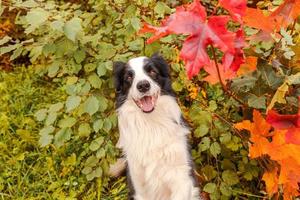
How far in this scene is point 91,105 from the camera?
344 cm

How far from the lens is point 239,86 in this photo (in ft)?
9.40

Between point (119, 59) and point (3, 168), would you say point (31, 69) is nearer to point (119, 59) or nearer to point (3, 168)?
point (3, 168)

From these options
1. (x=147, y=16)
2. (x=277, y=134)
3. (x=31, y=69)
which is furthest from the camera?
(x=31, y=69)

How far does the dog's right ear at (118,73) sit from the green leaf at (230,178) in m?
1.00

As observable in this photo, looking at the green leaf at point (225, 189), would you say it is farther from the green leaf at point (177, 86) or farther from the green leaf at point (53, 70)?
the green leaf at point (53, 70)

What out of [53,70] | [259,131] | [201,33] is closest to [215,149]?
[259,131]

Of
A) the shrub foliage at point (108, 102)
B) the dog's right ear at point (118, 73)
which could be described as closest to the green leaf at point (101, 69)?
the shrub foliage at point (108, 102)

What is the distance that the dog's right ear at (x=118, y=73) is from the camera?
3.30 m

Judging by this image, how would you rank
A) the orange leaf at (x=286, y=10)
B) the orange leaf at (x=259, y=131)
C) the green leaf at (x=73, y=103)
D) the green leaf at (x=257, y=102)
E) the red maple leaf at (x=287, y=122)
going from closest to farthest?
the red maple leaf at (x=287, y=122) < the orange leaf at (x=286, y=10) < the orange leaf at (x=259, y=131) < the green leaf at (x=257, y=102) < the green leaf at (x=73, y=103)

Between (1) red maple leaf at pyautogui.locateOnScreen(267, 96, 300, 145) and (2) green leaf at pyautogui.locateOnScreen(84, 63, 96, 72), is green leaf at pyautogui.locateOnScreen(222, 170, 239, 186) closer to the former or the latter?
(2) green leaf at pyautogui.locateOnScreen(84, 63, 96, 72)

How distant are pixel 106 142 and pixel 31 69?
7.35ft

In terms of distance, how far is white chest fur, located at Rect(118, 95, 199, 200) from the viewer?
3.26 m

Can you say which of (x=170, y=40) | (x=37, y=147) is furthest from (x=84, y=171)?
(x=170, y=40)

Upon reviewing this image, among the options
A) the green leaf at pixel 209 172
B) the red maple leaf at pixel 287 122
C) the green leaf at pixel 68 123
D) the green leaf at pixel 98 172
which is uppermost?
the red maple leaf at pixel 287 122
